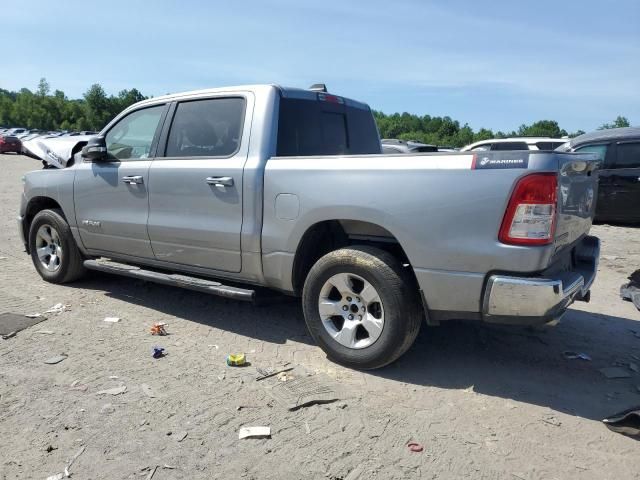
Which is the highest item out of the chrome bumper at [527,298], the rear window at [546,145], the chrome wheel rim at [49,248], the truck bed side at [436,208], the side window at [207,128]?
the rear window at [546,145]

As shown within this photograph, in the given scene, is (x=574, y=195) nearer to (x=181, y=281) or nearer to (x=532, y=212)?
(x=532, y=212)

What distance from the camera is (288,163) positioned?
→ 3.93 metres

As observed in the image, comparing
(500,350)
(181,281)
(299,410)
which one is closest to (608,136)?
(500,350)

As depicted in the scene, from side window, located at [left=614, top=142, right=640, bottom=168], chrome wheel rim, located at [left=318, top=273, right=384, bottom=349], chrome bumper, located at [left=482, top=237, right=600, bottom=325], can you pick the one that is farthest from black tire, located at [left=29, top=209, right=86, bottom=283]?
side window, located at [left=614, top=142, right=640, bottom=168]

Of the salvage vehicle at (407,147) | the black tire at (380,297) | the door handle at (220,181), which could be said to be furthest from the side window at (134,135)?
the salvage vehicle at (407,147)

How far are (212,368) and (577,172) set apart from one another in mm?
2800

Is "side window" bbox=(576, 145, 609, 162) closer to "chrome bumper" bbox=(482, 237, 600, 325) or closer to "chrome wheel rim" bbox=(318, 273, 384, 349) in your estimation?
"chrome bumper" bbox=(482, 237, 600, 325)

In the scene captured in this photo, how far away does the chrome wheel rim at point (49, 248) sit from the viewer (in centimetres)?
587

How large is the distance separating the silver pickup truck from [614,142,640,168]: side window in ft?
20.9

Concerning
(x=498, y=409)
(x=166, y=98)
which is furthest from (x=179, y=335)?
(x=498, y=409)

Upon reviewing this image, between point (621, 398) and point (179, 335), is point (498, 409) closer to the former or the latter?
point (621, 398)

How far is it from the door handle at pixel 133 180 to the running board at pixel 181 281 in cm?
80

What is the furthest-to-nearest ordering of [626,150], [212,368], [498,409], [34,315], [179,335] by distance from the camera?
[626,150], [34,315], [179,335], [212,368], [498,409]

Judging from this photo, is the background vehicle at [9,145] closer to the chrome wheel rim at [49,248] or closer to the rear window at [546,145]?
the rear window at [546,145]
